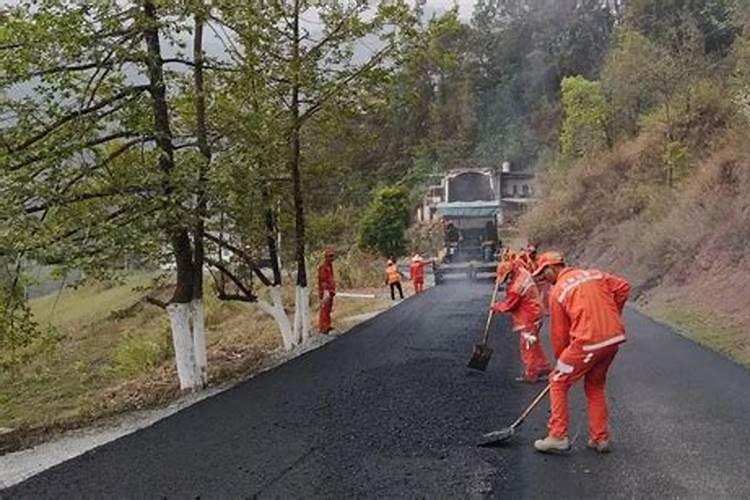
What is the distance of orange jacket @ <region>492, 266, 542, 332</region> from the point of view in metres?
10.1

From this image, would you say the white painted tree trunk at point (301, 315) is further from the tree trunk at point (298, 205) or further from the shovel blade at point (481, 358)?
the shovel blade at point (481, 358)

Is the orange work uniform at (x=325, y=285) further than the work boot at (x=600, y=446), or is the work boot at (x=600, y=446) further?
the orange work uniform at (x=325, y=285)

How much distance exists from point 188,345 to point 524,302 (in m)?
4.93

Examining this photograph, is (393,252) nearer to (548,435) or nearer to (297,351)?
(297,351)

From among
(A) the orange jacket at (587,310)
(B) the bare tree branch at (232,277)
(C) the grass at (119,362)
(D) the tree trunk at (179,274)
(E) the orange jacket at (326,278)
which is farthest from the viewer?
(E) the orange jacket at (326,278)

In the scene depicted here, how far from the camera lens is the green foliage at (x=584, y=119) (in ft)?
125

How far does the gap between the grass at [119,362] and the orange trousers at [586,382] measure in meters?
6.28

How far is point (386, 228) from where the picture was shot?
4378cm

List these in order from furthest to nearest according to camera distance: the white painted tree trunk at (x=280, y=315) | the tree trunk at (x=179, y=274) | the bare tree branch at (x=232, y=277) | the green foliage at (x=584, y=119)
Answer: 1. the green foliage at (x=584, y=119)
2. the white painted tree trunk at (x=280, y=315)
3. the bare tree branch at (x=232, y=277)
4. the tree trunk at (x=179, y=274)

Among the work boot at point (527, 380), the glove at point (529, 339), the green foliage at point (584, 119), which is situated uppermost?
the green foliage at point (584, 119)

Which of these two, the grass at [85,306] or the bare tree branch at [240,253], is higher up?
the bare tree branch at [240,253]

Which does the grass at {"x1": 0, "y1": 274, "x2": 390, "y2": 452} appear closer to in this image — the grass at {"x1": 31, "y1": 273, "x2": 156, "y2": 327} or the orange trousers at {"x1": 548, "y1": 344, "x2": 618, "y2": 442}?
the grass at {"x1": 31, "y1": 273, "x2": 156, "y2": 327}

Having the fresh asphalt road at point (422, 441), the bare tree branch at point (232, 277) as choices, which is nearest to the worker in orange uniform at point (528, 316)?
the fresh asphalt road at point (422, 441)

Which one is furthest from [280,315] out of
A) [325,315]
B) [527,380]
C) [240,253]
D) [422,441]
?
[422,441]
